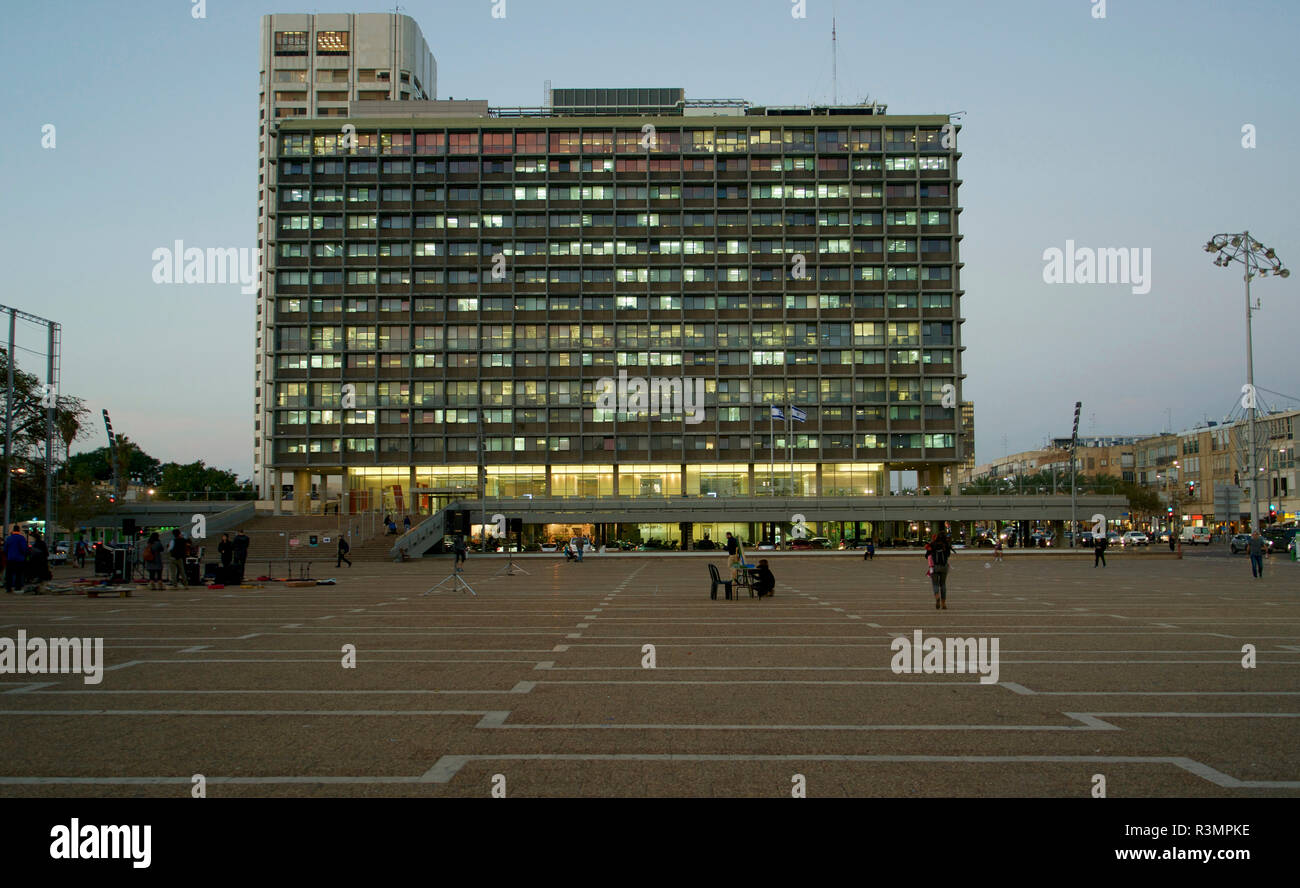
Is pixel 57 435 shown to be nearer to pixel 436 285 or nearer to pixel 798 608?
pixel 436 285

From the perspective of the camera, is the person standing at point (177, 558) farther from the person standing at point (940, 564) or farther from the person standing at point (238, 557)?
the person standing at point (940, 564)

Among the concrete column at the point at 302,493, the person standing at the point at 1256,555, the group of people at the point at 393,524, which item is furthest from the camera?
the concrete column at the point at 302,493

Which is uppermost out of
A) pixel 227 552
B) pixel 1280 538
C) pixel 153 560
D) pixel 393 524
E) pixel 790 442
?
pixel 790 442

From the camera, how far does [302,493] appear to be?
91.3 m

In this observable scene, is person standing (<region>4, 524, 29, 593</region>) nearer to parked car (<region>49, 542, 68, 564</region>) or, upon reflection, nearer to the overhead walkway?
parked car (<region>49, 542, 68, 564</region>)

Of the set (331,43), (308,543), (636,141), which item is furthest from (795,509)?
(331,43)

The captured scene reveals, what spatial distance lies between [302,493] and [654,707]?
8848 cm

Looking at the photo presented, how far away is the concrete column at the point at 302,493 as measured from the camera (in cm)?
8850

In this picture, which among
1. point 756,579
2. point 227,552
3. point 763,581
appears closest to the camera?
point 763,581

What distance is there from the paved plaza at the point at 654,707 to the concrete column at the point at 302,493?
69.7 metres

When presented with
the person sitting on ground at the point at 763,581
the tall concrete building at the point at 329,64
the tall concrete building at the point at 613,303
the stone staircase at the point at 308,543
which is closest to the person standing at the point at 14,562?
the stone staircase at the point at 308,543

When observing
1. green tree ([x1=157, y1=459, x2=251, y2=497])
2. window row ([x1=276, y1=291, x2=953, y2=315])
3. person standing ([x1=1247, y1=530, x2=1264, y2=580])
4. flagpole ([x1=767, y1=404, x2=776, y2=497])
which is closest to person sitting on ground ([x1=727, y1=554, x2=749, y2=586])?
person standing ([x1=1247, y1=530, x2=1264, y2=580])

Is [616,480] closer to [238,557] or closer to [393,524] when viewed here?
[393,524]

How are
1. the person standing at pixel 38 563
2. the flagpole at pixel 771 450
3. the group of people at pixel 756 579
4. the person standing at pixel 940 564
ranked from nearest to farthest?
the person standing at pixel 940 564, the group of people at pixel 756 579, the person standing at pixel 38 563, the flagpole at pixel 771 450
